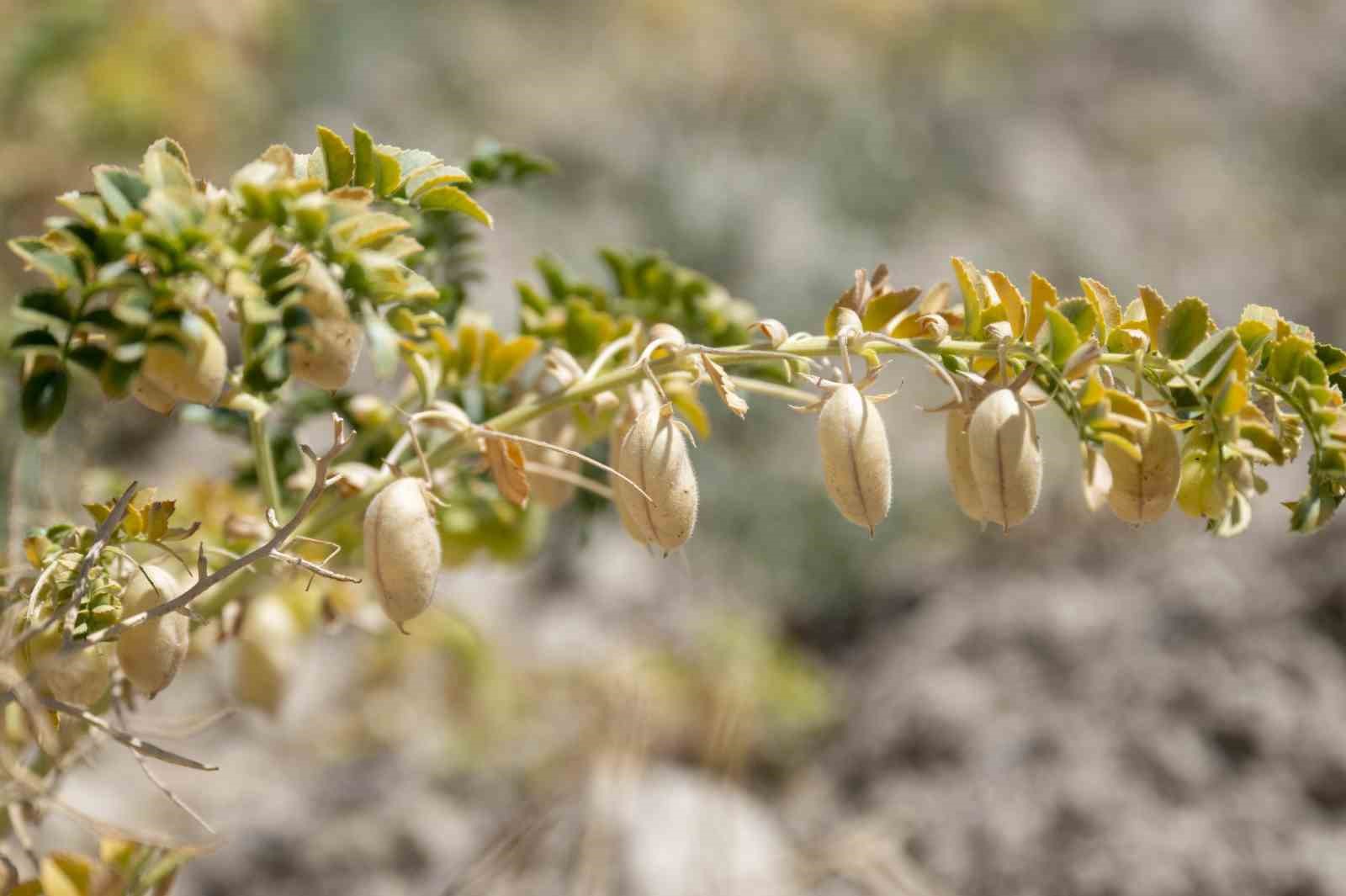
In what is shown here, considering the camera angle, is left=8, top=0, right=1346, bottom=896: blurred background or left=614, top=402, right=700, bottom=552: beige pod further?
left=8, top=0, right=1346, bottom=896: blurred background

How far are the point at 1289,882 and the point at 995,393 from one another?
76cm

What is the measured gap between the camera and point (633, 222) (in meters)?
2.81

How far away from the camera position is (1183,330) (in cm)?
38

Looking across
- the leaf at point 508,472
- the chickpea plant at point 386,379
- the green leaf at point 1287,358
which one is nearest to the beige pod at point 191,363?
the chickpea plant at point 386,379

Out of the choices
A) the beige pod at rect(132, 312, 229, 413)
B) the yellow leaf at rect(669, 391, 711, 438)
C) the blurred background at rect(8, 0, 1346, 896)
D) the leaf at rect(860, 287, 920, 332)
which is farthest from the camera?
the blurred background at rect(8, 0, 1346, 896)

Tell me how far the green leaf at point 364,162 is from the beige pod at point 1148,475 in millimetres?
276

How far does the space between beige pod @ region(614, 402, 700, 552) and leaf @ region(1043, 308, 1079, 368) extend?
0.13m

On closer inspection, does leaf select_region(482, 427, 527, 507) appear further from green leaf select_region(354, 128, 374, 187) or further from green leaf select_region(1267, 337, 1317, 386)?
green leaf select_region(1267, 337, 1317, 386)

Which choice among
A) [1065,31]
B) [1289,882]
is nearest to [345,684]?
[1289,882]

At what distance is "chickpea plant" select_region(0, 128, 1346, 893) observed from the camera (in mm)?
324

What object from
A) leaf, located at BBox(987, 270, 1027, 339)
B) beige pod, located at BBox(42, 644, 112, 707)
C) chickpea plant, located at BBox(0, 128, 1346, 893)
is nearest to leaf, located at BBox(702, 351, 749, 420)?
chickpea plant, located at BBox(0, 128, 1346, 893)

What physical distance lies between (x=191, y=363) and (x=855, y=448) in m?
0.21

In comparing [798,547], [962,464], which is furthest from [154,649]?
[798,547]

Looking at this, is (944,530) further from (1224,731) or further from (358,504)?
(358,504)
